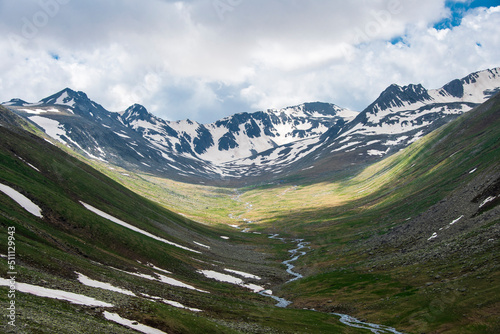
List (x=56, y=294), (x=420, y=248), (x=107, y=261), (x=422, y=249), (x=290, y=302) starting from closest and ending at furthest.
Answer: (x=56, y=294), (x=107, y=261), (x=290, y=302), (x=422, y=249), (x=420, y=248)

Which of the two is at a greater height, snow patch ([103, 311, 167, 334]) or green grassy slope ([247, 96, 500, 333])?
snow patch ([103, 311, 167, 334])

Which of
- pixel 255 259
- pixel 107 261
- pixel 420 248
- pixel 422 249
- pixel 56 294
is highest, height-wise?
pixel 56 294

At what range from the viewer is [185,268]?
78250 millimetres

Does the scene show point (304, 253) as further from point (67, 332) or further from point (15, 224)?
point (67, 332)

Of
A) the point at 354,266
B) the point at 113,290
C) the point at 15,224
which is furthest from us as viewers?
the point at 354,266

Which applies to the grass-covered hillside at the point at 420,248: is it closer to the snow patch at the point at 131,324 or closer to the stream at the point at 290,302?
the stream at the point at 290,302

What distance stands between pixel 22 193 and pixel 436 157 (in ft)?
541

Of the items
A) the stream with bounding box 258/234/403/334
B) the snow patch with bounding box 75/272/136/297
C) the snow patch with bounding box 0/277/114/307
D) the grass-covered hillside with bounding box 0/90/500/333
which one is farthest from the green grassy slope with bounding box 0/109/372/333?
the stream with bounding box 258/234/403/334

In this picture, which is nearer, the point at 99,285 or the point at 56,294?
the point at 56,294

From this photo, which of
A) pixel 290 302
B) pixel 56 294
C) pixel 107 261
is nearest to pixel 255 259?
pixel 290 302

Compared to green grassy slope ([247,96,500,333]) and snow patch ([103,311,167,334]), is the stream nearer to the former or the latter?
green grassy slope ([247,96,500,333])

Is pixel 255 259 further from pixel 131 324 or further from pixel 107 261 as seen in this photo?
pixel 131 324

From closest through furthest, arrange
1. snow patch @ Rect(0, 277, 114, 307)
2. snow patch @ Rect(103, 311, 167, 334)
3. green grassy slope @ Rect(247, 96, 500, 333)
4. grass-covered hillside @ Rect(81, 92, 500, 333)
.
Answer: snow patch @ Rect(0, 277, 114, 307), snow patch @ Rect(103, 311, 167, 334), green grassy slope @ Rect(247, 96, 500, 333), grass-covered hillside @ Rect(81, 92, 500, 333)

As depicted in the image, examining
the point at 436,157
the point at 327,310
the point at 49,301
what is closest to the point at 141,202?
the point at 327,310
